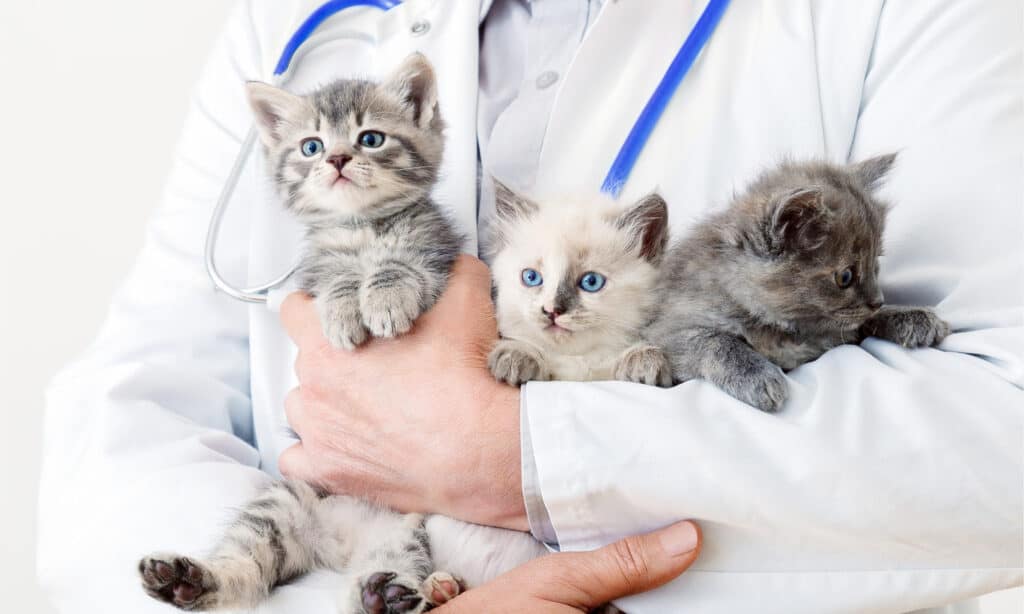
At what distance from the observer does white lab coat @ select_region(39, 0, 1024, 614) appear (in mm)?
1210

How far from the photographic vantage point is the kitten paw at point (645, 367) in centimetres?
146

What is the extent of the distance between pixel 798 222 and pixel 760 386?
1.07ft

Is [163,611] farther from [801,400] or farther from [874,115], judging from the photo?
[874,115]

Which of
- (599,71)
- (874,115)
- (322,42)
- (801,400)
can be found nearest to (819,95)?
(874,115)

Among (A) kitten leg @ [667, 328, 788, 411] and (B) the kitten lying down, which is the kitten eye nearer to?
(A) kitten leg @ [667, 328, 788, 411]

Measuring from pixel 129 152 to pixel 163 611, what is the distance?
197 cm

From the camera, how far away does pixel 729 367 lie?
1.39m

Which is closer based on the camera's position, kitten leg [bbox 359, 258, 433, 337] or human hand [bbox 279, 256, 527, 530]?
human hand [bbox 279, 256, 527, 530]

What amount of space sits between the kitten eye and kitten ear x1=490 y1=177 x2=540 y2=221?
2.10 feet

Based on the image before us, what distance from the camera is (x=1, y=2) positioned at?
2752mm

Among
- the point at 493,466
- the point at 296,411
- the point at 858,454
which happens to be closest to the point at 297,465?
the point at 296,411

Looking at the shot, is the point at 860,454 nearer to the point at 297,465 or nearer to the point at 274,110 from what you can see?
the point at 297,465

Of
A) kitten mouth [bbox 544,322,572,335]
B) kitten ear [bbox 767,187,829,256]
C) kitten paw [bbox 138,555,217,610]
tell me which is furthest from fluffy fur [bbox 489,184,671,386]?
kitten paw [bbox 138,555,217,610]

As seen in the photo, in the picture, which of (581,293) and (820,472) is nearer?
(820,472)
